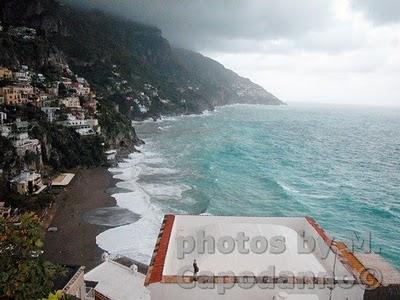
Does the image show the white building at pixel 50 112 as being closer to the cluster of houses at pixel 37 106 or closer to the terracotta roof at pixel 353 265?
the cluster of houses at pixel 37 106

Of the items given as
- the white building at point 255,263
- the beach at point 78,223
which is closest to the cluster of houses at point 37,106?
the beach at point 78,223

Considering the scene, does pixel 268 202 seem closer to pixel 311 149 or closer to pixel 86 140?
pixel 86 140

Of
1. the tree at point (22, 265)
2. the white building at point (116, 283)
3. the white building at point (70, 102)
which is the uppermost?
the white building at point (70, 102)

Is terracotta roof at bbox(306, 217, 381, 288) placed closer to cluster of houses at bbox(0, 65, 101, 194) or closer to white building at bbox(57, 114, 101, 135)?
cluster of houses at bbox(0, 65, 101, 194)

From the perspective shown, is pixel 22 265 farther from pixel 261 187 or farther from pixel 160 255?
pixel 261 187

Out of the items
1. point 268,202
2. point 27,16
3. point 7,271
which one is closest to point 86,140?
point 268,202

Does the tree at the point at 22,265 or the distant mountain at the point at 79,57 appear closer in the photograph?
the tree at the point at 22,265
